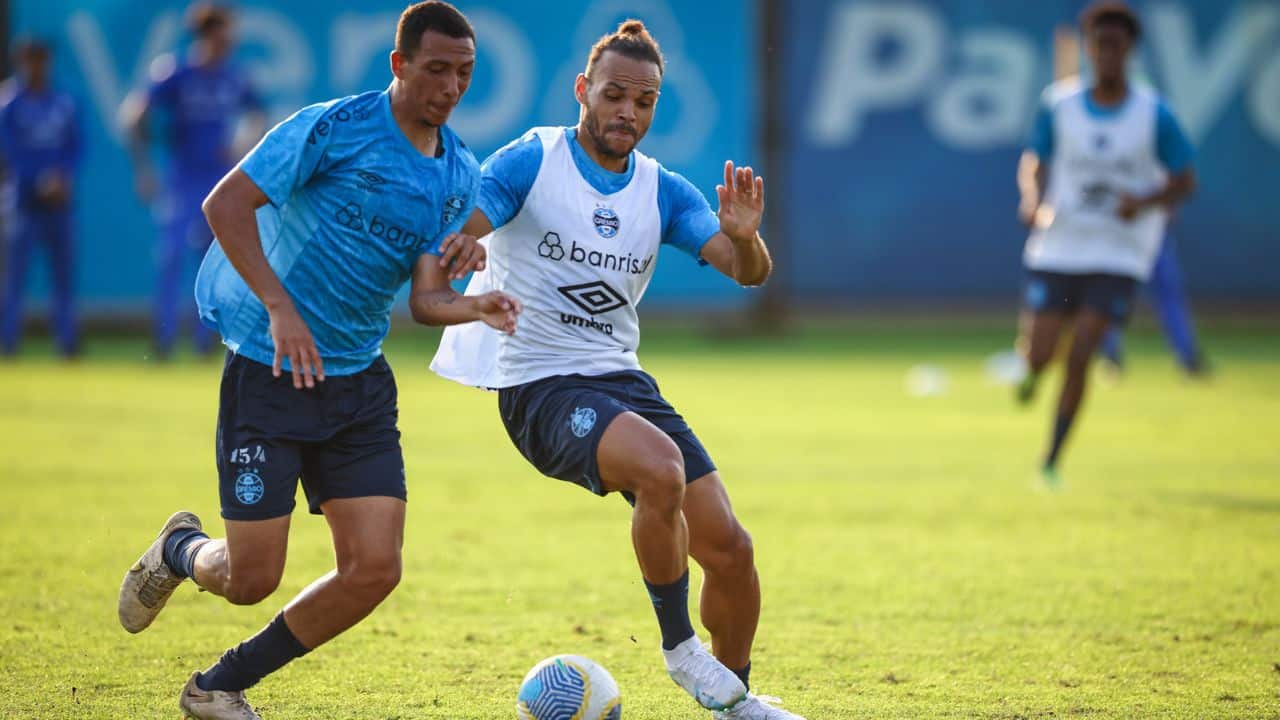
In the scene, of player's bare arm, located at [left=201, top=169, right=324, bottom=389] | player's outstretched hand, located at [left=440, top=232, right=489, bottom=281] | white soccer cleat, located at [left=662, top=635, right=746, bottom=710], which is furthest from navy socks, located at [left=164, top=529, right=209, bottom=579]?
white soccer cleat, located at [left=662, top=635, right=746, bottom=710]

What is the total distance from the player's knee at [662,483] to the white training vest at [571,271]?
62 centimetres

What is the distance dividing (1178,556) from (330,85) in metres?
13.7

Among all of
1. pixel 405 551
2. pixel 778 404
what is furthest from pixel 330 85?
pixel 405 551

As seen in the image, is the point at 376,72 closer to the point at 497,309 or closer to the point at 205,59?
the point at 205,59

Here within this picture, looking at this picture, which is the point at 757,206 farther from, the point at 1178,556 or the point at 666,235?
the point at 1178,556

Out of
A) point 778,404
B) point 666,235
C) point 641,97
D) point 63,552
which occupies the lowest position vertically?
point 778,404

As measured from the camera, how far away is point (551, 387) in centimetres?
530

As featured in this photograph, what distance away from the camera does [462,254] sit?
4.75 metres

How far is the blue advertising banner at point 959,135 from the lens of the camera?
786 inches

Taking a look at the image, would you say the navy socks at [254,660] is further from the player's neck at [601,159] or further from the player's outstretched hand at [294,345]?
the player's neck at [601,159]

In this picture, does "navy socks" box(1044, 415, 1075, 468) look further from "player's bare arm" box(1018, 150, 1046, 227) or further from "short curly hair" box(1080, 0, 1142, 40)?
"short curly hair" box(1080, 0, 1142, 40)

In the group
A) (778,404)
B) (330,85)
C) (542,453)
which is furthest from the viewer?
(330,85)

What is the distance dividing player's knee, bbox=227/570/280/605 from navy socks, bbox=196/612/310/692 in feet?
0.51

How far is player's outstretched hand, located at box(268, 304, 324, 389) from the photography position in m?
4.68
